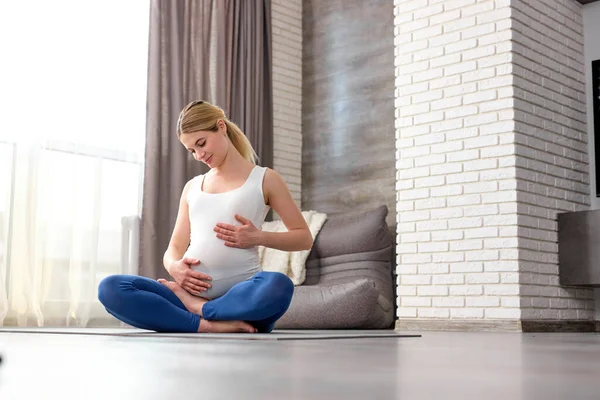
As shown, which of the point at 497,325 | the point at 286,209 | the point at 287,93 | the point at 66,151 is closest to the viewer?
the point at 286,209

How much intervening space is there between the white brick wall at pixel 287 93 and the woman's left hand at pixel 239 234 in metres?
3.27

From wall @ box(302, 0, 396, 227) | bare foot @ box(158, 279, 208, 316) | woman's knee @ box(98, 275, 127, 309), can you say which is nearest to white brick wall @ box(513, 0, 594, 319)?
wall @ box(302, 0, 396, 227)

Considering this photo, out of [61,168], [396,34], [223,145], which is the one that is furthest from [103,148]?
[223,145]

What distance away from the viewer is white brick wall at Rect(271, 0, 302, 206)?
5941 mm

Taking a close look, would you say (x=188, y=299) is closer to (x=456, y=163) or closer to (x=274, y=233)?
(x=274, y=233)

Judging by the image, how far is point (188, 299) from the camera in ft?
8.75

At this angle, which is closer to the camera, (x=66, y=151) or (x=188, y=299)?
(x=188, y=299)

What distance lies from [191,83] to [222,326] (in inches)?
123

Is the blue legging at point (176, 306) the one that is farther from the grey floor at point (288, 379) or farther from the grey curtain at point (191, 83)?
the grey curtain at point (191, 83)

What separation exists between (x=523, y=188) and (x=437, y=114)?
0.65 m

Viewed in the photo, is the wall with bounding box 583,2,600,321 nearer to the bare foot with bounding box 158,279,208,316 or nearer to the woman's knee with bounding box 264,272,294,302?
the woman's knee with bounding box 264,272,294,302

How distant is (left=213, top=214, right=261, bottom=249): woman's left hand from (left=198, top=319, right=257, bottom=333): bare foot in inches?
9.8

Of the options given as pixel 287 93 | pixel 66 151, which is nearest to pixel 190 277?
pixel 66 151

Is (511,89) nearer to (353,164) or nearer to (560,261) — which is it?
(560,261)
